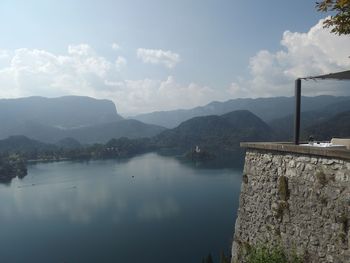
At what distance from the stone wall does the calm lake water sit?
181 ft

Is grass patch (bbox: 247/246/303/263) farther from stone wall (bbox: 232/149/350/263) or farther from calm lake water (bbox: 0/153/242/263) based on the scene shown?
calm lake water (bbox: 0/153/242/263)

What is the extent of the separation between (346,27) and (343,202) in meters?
3.74

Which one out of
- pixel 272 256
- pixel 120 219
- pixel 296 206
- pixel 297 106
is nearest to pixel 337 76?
pixel 297 106

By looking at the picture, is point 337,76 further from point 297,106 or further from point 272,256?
point 272,256

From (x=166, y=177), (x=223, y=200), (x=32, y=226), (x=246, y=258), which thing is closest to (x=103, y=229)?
(x=32, y=226)

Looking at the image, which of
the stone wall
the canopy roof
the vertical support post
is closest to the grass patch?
the stone wall

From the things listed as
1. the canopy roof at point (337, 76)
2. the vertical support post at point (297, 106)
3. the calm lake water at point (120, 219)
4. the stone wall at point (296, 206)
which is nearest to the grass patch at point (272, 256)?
the stone wall at point (296, 206)

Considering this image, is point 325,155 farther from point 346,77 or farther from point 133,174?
point 133,174

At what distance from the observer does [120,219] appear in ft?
276

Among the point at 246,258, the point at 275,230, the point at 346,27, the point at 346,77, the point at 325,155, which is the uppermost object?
the point at 346,27

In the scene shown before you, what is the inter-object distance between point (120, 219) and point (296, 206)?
7996cm

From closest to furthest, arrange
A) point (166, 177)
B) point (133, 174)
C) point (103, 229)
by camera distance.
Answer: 1. point (103, 229)
2. point (166, 177)
3. point (133, 174)

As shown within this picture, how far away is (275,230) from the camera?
8.97m

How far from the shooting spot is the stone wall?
704 cm
